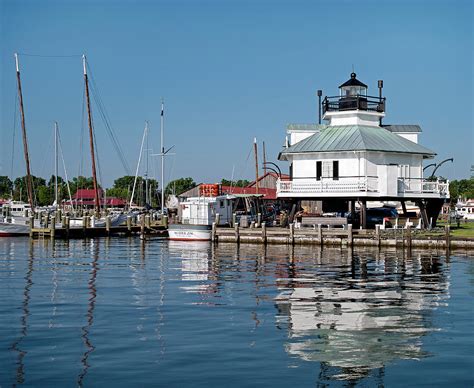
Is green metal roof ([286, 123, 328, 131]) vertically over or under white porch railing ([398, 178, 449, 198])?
over

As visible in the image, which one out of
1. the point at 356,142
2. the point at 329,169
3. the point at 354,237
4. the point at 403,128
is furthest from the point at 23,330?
the point at 403,128

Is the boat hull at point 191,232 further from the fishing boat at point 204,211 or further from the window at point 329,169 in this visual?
the window at point 329,169

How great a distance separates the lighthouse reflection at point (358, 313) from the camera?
15188 millimetres

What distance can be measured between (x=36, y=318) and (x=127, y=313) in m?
2.54

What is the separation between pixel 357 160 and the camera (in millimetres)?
51906

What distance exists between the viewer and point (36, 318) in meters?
19.7

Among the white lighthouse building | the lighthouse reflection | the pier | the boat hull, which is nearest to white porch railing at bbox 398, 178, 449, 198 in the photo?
the white lighthouse building

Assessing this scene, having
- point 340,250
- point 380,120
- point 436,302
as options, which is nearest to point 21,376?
point 436,302

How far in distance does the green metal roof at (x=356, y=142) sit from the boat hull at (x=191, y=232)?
8.38 metres

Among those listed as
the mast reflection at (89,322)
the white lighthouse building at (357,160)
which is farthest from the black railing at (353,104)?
the mast reflection at (89,322)

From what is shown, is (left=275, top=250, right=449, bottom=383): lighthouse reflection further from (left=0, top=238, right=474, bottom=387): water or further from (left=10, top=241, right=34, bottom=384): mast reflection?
(left=10, top=241, right=34, bottom=384): mast reflection

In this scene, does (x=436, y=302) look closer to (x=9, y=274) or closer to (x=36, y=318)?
(x=36, y=318)

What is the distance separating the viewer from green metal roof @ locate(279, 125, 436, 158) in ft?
171

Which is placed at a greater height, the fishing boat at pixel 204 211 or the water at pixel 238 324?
the fishing boat at pixel 204 211
